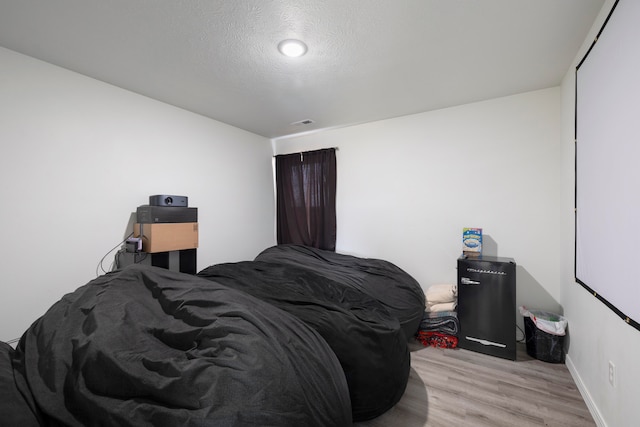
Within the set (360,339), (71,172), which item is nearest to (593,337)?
(360,339)

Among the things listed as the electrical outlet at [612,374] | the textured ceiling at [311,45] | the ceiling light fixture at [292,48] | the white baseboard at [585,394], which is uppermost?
the textured ceiling at [311,45]

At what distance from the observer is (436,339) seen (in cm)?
260

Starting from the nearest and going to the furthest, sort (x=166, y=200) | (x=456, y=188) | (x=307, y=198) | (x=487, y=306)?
(x=487, y=306)
(x=166, y=200)
(x=456, y=188)
(x=307, y=198)

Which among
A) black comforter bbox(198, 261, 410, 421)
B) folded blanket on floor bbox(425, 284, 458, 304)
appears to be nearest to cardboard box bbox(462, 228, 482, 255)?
folded blanket on floor bbox(425, 284, 458, 304)

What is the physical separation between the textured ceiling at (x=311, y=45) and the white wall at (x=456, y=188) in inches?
13.3

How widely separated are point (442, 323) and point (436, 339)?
0.16 meters

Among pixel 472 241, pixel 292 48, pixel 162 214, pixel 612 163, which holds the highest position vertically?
pixel 292 48

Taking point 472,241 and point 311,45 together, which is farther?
Result: point 472,241

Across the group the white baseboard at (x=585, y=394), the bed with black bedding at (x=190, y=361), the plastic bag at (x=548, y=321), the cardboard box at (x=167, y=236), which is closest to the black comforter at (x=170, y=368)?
the bed with black bedding at (x=190, y=361)

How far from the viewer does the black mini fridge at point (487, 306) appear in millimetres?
2324

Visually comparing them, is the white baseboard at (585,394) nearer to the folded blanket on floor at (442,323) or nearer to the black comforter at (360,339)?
the folded blanket on floor at (442,323)

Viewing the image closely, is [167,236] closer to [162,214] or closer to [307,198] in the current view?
[162,214]

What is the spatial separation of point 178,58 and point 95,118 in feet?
3.50

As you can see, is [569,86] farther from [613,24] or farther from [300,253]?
[300,253]
